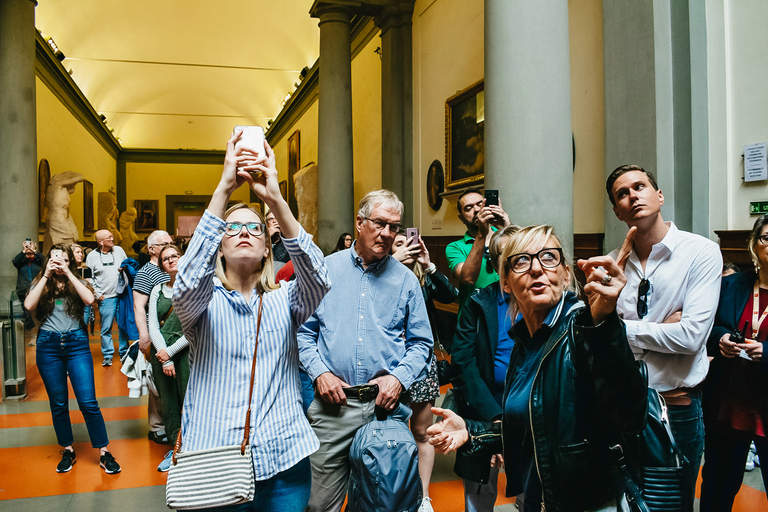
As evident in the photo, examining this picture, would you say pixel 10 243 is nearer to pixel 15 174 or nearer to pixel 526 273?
pixel 15 174

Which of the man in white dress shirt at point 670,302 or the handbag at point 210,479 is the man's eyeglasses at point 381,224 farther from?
the handbag at point 210,479

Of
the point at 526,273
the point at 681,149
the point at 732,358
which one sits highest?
the point at 681,149

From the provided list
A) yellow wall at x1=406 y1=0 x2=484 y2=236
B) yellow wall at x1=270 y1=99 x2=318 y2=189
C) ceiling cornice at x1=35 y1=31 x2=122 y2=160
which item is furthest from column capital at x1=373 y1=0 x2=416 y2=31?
ceiling cornice at x1=35 y1=31 x2=122 y2=160

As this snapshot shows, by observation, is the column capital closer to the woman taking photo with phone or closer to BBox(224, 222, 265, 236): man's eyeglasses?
the woman taking photo with phone

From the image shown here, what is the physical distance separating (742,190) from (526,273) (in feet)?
11.2

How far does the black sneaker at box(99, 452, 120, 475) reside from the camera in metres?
4.31

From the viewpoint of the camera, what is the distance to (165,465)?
4.36 m

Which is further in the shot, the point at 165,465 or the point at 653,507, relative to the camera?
the point at 165,465

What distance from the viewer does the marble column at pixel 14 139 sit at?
9.63 meters

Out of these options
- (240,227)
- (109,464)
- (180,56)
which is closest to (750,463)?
(240,227)

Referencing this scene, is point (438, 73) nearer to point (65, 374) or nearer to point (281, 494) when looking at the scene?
point (65, 374)

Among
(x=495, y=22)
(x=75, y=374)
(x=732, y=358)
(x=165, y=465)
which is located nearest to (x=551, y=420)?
(x=732, y=358)

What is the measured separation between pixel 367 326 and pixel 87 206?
1943cm

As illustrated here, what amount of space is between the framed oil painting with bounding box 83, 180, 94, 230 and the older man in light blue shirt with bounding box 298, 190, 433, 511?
18.5 m
